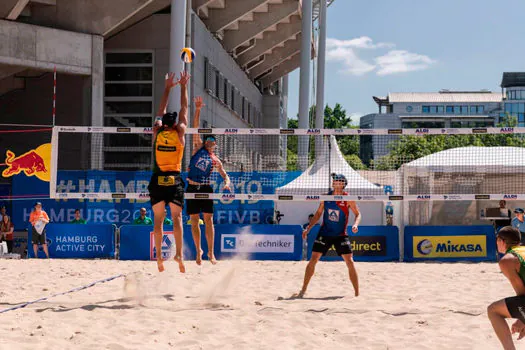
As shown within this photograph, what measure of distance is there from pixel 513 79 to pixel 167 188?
117706 millimetres

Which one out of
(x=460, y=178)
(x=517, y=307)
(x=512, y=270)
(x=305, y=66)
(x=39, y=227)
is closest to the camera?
(x=512, y=270)

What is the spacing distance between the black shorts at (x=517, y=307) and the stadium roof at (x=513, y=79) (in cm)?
11842

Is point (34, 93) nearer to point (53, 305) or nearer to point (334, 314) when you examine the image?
point (53, 305)

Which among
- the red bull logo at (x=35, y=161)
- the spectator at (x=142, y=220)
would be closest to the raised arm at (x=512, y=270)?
the red bull logo at (x=35, y=161)

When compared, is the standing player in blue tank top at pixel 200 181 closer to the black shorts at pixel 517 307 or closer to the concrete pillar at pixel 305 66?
the black shorts at pixel 517 307

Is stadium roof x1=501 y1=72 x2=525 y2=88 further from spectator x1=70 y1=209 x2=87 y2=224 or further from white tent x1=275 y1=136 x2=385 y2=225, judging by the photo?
spectator x1=70 y1=209 x2=87 y2=224

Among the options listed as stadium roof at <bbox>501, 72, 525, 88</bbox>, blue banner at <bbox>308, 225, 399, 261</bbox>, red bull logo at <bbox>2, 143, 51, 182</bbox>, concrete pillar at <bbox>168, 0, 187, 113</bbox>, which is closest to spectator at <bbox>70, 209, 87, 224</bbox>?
red bull logo at <bbox>2, 143, 51, 182</bbox>

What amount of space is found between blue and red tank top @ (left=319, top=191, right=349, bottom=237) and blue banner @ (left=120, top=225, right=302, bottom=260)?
276 inches

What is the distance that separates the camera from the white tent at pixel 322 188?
690 inches

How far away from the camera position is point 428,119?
397 feet

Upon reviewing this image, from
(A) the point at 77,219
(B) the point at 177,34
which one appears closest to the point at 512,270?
(A) the point at 77,219

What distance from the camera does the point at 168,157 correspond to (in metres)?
8.28

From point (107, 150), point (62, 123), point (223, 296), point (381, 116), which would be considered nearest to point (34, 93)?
point (62, 123)

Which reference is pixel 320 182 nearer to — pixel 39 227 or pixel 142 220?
pixel 142 220
